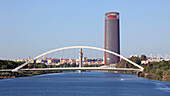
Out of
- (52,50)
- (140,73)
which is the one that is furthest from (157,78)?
(52,50)

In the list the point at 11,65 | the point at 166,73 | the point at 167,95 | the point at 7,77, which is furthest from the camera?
the point at 11,65

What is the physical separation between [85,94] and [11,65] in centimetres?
7746

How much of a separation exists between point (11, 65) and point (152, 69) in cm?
5769

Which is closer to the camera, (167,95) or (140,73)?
(167,95)

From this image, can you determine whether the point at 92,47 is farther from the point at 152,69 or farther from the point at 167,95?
the point at 167,95

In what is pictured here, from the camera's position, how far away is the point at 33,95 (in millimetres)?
70438

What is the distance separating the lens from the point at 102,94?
71500 mm

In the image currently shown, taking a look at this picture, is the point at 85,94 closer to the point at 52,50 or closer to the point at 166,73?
the point at 166,73

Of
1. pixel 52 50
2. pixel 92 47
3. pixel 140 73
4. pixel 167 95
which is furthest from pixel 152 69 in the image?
pixel 167 95

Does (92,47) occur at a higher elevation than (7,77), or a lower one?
higher

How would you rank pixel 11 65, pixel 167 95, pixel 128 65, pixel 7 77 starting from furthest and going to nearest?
pixel 128 65 < pixel 11 65 < pixel 7 77 < pixel 167 95

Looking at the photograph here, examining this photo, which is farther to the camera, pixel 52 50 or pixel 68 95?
pixel 52 50

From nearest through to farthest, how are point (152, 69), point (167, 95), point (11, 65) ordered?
1. point (167, 95)
2. point (152, 69)
3. point (11, 65)

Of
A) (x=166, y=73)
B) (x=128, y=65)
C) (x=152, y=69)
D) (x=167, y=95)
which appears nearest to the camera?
(x=167, y=95)
